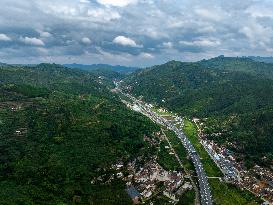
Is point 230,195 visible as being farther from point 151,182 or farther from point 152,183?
point 151,182

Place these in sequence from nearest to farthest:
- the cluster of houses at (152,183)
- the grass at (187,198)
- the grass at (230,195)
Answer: the grass at (187,198) < the grass at (230,195) < the cluster of houses at (152,183)

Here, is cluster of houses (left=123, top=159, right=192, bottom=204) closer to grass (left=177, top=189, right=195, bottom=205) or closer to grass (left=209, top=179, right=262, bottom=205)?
grass (left=177, top=189, right=195, bottom=205)

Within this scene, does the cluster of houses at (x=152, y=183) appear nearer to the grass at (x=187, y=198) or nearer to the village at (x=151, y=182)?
the village at (x=151, y=182)

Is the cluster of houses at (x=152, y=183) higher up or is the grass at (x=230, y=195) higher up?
the cluster of houses at (x=152, y=183)

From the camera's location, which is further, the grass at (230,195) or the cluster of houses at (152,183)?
the cluster of houses at (152,183)

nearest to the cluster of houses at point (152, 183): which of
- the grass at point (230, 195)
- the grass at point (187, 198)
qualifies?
the grass at point (187, 198)

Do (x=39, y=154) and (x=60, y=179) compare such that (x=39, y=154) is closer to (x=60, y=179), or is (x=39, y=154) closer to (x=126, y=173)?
(x=60, y=179)

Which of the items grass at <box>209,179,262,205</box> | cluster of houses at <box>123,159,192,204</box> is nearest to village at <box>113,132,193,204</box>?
cluster of houses at <box>123,159,192,204</box>

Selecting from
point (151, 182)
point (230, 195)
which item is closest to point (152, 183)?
point (151, 182)

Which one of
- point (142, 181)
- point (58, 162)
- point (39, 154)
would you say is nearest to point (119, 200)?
point (142, 181)
